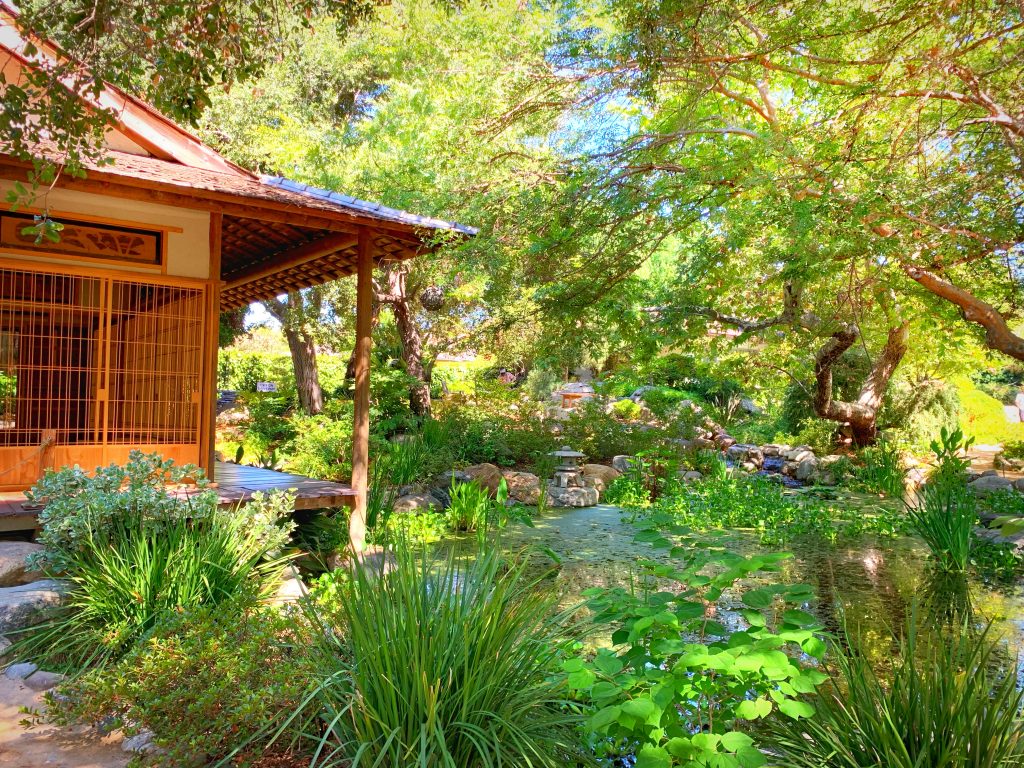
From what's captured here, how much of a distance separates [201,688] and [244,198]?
176 inches

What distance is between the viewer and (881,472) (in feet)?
36.1

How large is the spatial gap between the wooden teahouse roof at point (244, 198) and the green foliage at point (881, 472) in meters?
7.12

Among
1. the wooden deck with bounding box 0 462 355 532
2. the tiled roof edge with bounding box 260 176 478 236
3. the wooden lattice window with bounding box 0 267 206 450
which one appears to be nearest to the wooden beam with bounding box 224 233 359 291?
the tiled roof edge with bounding box 260 176 478 236

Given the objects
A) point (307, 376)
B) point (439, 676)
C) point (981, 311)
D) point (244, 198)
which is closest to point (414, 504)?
point (244, 198)

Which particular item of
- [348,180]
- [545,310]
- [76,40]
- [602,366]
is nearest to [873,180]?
[545,310]

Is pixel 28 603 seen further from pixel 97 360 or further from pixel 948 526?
pixel 948 526

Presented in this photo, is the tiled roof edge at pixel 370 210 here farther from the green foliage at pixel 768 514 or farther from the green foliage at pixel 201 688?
the green foliage at pixel 201 688

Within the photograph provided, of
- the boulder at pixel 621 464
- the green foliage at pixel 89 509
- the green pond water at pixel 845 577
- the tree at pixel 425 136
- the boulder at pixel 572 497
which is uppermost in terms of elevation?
the tree at pixel 425 136

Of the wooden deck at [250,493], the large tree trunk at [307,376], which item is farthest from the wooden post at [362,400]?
the large tree trunk at [307,376]

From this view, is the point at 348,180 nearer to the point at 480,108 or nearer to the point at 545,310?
the point at 480,108

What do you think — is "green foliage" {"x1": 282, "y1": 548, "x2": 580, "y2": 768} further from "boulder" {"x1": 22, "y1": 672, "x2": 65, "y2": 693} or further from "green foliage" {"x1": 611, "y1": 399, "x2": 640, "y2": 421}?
"green foliage" {"x1": 611, "y1": 399, "x2": 640, "y2": 421}

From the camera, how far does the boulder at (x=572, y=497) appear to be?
36.8 ft

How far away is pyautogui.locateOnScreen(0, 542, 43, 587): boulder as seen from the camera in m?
4.57

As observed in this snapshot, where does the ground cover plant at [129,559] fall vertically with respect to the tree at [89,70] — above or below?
below
